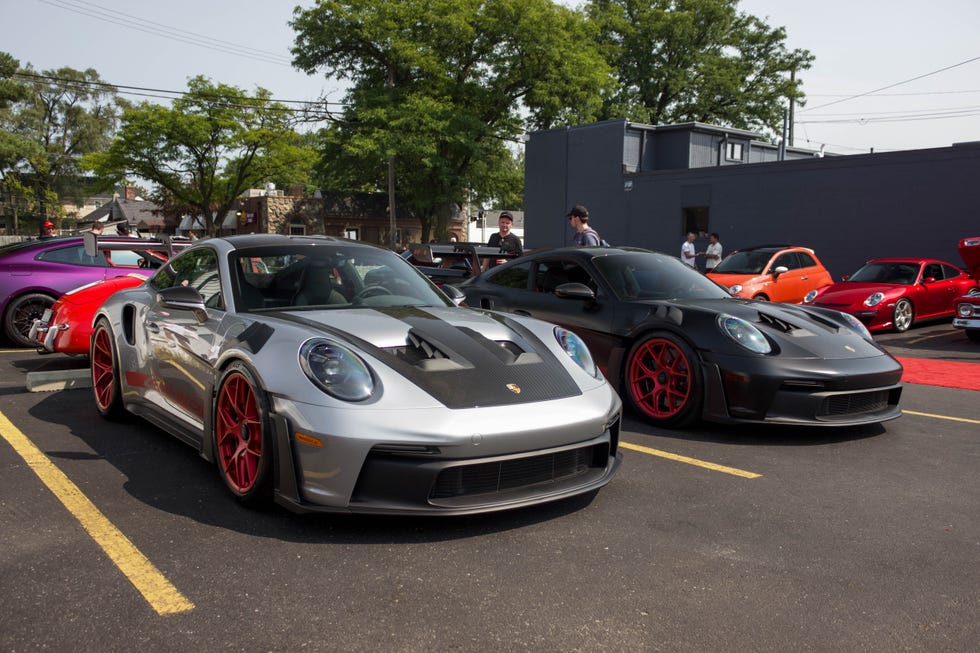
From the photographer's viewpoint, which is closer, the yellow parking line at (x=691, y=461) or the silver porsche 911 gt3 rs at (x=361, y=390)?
the silver porsche 911 gt3 rs at (x=361, y=390)

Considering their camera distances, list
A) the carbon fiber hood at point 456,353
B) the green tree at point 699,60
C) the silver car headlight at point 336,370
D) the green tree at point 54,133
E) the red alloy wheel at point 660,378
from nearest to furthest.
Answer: the silver car headlight at point 336,370
the carbon fiber hood at point 456,353
the red alloy wheel at point 660,378
the green tree at point 699,60
the green tree at point 54,133

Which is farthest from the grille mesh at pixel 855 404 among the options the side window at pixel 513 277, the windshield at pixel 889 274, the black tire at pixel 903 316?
the windshield at pixel 889 274

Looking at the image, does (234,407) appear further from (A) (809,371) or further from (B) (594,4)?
(B) (594,4)

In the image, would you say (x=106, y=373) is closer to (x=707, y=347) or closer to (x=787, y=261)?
(x=707, y=347)

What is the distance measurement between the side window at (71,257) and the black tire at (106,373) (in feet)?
15.5

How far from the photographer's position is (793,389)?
503cm

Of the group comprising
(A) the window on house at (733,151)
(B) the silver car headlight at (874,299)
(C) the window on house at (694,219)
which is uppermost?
(A) the window on house at (733,151)

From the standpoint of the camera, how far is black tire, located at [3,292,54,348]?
940 centimetres

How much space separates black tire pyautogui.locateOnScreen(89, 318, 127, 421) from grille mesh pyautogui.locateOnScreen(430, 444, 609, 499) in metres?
3.06

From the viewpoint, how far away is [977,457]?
4875 mm

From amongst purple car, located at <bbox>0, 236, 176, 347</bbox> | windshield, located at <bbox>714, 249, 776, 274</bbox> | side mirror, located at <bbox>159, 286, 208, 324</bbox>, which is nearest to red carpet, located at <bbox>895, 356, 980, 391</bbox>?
windshield, located at <bbox>714, 249, 776, 274</bbox>

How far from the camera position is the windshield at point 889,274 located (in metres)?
13.6

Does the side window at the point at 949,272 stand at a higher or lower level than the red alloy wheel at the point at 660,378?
higher

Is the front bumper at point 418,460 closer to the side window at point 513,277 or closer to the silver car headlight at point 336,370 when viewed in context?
the silver car headlight at point 336,370
